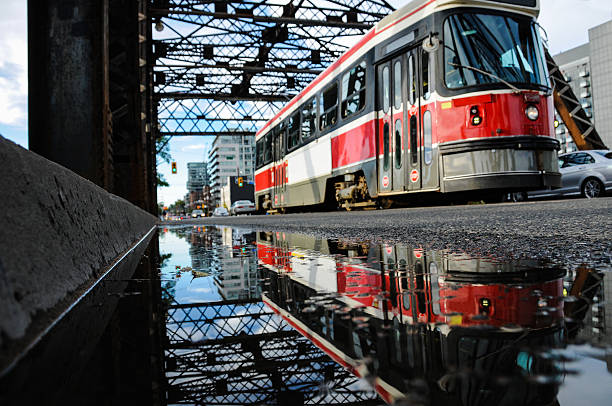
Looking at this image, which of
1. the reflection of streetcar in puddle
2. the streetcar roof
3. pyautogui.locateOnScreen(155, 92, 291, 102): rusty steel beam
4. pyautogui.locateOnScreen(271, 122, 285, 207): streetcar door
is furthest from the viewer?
pyautogui.locateOnScreen(155, 92, 291, 102): rusty steel beam

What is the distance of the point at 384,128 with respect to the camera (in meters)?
8.63

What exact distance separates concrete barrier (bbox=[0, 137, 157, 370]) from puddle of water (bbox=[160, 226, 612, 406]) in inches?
9.9

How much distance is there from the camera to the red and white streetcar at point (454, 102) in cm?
702

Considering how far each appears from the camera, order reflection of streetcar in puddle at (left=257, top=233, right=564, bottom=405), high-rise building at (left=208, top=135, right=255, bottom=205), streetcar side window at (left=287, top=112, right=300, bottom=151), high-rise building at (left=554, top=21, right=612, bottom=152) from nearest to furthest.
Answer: reflection of streetcar in puddle at (left=257, top=233, right=564, bottom=405)
streetcar side window at (left=287, top=112, right=300, bottom=151)
high-rise building at (left=554, top=21, right=612, bottom=152)
high-rise building at (left=208, top=135, right=255, bottom=205)

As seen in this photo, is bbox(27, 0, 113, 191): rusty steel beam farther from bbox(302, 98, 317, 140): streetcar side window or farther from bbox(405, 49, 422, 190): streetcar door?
bbox(302, 98, 317, 140): streetcar side window

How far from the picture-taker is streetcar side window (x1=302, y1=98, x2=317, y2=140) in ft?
39.4

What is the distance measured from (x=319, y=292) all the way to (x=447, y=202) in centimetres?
907

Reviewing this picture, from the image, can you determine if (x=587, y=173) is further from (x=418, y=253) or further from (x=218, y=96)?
(x=218, y=96)

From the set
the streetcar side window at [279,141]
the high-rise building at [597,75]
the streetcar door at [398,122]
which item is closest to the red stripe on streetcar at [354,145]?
the streetcar door at [398,122]

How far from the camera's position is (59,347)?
2.58ft

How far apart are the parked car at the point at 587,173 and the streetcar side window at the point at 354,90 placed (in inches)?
239

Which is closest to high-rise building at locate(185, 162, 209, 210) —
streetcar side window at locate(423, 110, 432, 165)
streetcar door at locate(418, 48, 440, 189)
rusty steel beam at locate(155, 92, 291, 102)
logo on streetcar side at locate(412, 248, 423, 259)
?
rusty steel beam at locate(155, 92, 291, 102)

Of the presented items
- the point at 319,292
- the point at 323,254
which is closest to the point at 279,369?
the point at 319,292

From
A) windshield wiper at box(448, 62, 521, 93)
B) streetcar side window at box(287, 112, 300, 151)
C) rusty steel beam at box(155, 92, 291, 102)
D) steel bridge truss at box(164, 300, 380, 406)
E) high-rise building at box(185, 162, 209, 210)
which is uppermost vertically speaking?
high-rise building at box(185, 162, 209, 210)
